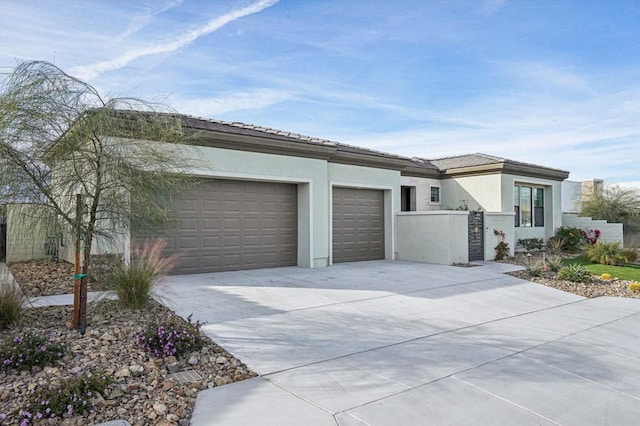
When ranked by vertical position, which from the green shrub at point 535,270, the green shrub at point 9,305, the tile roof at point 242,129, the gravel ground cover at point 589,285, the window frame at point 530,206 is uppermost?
the tile roof at point 242,129

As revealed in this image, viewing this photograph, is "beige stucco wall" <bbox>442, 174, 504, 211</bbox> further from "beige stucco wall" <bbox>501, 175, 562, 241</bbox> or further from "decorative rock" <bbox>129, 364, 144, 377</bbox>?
"decorative rock" <bbox>129, 364, 144, 377</bbox>

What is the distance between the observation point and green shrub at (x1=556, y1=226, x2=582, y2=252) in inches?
781

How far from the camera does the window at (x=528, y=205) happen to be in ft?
62.6

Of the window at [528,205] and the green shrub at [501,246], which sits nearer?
the green shrub at [501,246]

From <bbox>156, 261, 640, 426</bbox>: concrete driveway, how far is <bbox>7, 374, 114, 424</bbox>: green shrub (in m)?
0.96

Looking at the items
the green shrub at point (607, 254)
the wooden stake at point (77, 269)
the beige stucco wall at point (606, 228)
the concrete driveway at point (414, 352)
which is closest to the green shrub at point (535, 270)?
the concrete driveway at point (414, 352)

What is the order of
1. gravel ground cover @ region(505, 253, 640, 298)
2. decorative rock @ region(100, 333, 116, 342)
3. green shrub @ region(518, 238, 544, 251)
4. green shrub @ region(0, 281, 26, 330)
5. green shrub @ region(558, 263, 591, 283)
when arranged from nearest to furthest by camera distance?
decorative rock @ region(100, 333, 116, 342)
green shrub @ region(0, 281, 26, 330)
gravel ground cover @ region(505, 253, 640, 298)
green shrub @ region(558, 263, 591, 283)
green shrub @ region(518, 238, 544, 251)

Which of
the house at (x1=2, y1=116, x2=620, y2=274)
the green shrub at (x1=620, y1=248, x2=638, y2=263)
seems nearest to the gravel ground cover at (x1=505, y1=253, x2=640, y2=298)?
the house at (x1=2, y1=116, x2=620, y2=274)

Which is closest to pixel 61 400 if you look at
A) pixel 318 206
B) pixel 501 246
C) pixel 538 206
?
pixel 318 206

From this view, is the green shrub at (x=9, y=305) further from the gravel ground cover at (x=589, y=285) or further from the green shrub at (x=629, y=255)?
the green shrub at (x=629, y=255)

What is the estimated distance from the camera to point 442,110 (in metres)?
16.6

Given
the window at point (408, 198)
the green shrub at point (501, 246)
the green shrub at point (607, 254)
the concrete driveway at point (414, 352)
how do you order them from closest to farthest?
the concrete driveway at point (414, 352) → the green shrub at point (607, 254) → the green shrub at point (501, 246) → the window at point (408, 198)

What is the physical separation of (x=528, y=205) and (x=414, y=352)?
1688 cm

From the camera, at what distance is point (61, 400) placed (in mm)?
3525
